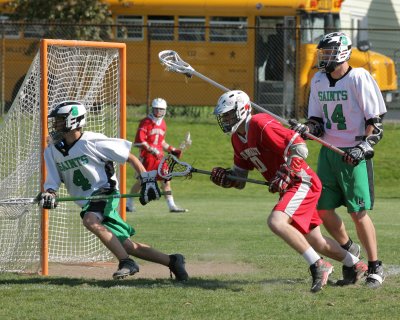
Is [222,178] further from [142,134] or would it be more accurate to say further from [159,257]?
[142,134]

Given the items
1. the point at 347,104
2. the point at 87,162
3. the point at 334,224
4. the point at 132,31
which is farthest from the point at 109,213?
the point at 132,31

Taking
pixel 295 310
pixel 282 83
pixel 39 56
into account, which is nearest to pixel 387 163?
pixel 282 83

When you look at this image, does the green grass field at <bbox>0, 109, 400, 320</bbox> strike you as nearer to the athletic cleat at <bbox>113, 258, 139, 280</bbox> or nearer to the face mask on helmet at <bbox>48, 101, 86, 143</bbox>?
the athletic cleat at <bbox>113, 258, 139, 280</bbox>

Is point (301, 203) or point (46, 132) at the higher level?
point (46, 132)

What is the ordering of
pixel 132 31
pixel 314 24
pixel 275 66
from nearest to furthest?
pixel 275 66, pixel 314 24, pixel 132 31

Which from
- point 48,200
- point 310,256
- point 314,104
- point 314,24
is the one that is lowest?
point 310,256

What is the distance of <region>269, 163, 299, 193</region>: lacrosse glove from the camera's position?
7.83 m

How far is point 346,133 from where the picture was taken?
8.45 meters

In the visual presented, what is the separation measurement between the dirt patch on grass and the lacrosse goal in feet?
0.75

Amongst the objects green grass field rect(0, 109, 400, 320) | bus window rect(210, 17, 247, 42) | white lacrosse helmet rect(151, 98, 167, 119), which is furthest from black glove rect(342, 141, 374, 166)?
bus window rect(210, 17, 247, 42)

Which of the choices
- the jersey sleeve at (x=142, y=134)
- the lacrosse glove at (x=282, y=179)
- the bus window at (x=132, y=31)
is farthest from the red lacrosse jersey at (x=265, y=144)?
the bus window at (x=132, y=31)

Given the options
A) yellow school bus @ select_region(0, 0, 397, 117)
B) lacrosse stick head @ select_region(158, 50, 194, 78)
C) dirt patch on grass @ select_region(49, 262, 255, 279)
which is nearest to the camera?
dirt patch on grass @ select_region(49, 262, 255, 279)

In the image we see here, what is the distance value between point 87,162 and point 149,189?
0.56 m

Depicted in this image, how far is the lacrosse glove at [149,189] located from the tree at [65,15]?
50.3 feet
